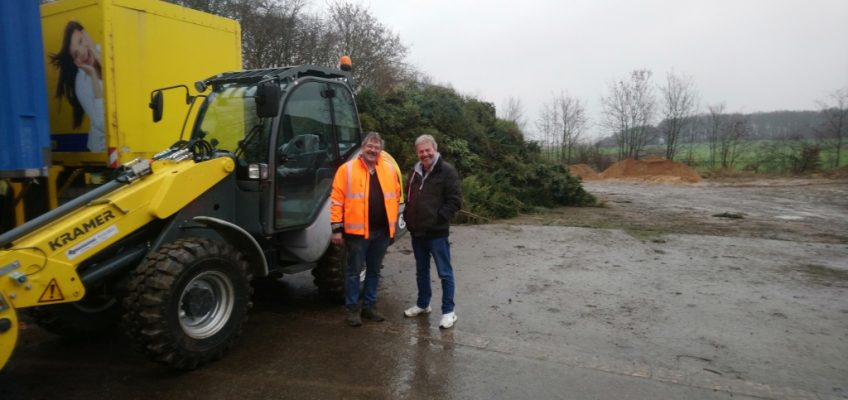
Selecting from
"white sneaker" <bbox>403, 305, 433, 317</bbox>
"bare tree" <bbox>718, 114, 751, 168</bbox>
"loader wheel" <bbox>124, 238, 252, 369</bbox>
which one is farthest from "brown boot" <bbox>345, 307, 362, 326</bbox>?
"bare tree" <bbox>718, 114, 751, 168</bbox>

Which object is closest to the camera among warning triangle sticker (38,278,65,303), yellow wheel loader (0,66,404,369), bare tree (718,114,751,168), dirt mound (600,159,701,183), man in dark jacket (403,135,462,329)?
warning triangle sticker (38,278,65,303)

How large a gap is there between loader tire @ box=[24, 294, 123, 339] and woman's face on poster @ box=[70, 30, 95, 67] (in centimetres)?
280

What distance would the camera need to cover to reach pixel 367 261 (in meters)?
5.24

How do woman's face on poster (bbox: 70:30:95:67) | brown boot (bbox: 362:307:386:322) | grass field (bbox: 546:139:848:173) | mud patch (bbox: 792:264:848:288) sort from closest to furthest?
brown boot (bbox: 362:307:386:322)
woman's face on poster (bbox: 70:30:95:67)
mud patch (bbox: 792:264:848:288)
grass field (bbox: 546:139:848:173)

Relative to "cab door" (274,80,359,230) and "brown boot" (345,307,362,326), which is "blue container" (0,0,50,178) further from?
"brown boot" (345,307,362,326)

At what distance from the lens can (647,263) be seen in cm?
779

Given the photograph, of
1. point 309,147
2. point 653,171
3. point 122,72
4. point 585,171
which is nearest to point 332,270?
point 309,147

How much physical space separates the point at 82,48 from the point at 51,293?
3.70 metres

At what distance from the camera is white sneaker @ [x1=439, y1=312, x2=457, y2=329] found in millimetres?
5068

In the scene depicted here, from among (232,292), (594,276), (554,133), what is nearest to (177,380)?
(232,292)

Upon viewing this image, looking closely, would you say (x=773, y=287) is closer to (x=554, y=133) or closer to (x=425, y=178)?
(x=425, y=178)

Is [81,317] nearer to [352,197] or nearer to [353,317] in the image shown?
[353,317]

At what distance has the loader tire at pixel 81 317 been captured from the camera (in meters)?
4.43

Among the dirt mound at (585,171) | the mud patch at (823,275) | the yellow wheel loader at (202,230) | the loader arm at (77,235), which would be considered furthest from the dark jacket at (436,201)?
the dirt mound at (585,171)
